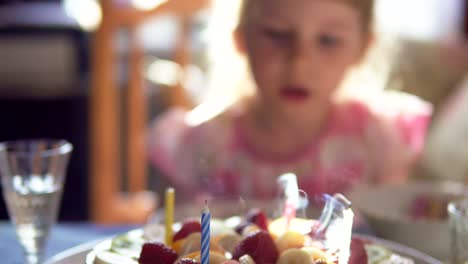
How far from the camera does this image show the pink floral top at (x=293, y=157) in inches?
55.6

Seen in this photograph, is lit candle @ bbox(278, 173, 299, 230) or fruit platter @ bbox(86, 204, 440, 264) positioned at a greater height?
lit candle @ bbox(278, 173, 299, 230)

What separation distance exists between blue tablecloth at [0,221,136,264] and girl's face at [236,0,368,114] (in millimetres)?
409

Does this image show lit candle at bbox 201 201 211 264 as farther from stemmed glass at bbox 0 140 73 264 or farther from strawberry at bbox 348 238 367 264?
stemmed glass at bbox 0 140 73 264

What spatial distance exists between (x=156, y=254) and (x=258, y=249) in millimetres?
98

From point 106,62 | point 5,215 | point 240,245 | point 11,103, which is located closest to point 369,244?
point 240,245

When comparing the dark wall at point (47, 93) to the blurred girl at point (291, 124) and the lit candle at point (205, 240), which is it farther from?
the lit candle at point (205, 240)

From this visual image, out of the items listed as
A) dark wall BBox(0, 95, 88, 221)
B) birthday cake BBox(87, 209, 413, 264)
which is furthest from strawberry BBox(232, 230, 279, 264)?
dark wall BBox(0, 95, 88, 221)

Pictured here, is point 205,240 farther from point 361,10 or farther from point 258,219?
point 361,10

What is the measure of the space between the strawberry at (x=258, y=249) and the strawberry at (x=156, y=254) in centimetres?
6

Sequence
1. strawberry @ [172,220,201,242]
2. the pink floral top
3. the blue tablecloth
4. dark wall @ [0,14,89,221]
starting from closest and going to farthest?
strawberry @ [172,220,201,242] < the blue tablecloth < the pink floral top < dark wall @ [0,14,89,221]

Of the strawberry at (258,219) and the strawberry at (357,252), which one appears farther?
the strawberry at (258,219)

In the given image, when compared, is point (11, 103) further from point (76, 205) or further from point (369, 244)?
point (369, 244)

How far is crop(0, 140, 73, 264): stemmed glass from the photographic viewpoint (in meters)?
0.84

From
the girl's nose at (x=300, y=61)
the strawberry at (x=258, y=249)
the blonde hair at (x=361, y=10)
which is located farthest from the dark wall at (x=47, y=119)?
the strawberry at (x=258, y=249)
